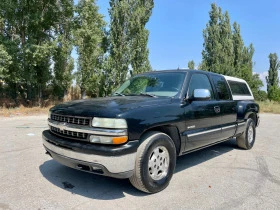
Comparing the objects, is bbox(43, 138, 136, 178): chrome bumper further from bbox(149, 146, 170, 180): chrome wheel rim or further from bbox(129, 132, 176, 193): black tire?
bbox(149, 146, 170, 180): chrome wheel rim

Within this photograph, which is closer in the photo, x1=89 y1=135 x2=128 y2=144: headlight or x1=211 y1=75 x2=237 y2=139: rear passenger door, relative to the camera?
x1=89 y1=135 x2=128 y2=144: headlight

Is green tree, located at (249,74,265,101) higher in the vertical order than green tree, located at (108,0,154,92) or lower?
lower

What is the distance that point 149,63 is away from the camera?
797 inches

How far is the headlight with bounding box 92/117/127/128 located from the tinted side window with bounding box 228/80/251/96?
355 cm

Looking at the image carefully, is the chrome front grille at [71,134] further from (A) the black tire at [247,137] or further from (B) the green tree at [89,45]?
(B) the green tree at [89,45]

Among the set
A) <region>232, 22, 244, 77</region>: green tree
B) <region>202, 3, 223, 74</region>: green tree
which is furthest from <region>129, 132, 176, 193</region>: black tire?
<region>232, 22, 244, 77</region>: green tree

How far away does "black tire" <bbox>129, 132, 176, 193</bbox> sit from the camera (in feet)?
10.3

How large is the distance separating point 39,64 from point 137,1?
9225 mm

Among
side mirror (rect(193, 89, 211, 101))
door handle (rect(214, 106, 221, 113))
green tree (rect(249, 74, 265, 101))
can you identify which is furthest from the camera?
green tree (rect(249, 74, 265, 101))

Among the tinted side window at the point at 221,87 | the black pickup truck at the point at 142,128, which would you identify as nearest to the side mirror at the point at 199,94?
the black pickup truck at the point at 142,128

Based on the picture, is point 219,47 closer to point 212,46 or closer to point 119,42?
point 212,46

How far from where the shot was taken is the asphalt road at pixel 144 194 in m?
3.07

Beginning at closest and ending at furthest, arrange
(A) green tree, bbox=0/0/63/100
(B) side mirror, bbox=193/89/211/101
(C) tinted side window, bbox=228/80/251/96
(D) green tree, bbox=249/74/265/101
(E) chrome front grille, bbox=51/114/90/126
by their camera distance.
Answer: (E) chrome front grille, bbox=51/114/90/126 → (B) side mirror, bbox=193/89/211/101 → (C) tinted side window, bbox=228/80/251/96 → (A) green tree, bbox=0/0/63/100 → (D) green tree, bbox=249/74/265/101

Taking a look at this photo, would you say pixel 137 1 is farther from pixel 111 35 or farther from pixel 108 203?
pixel 108 203
